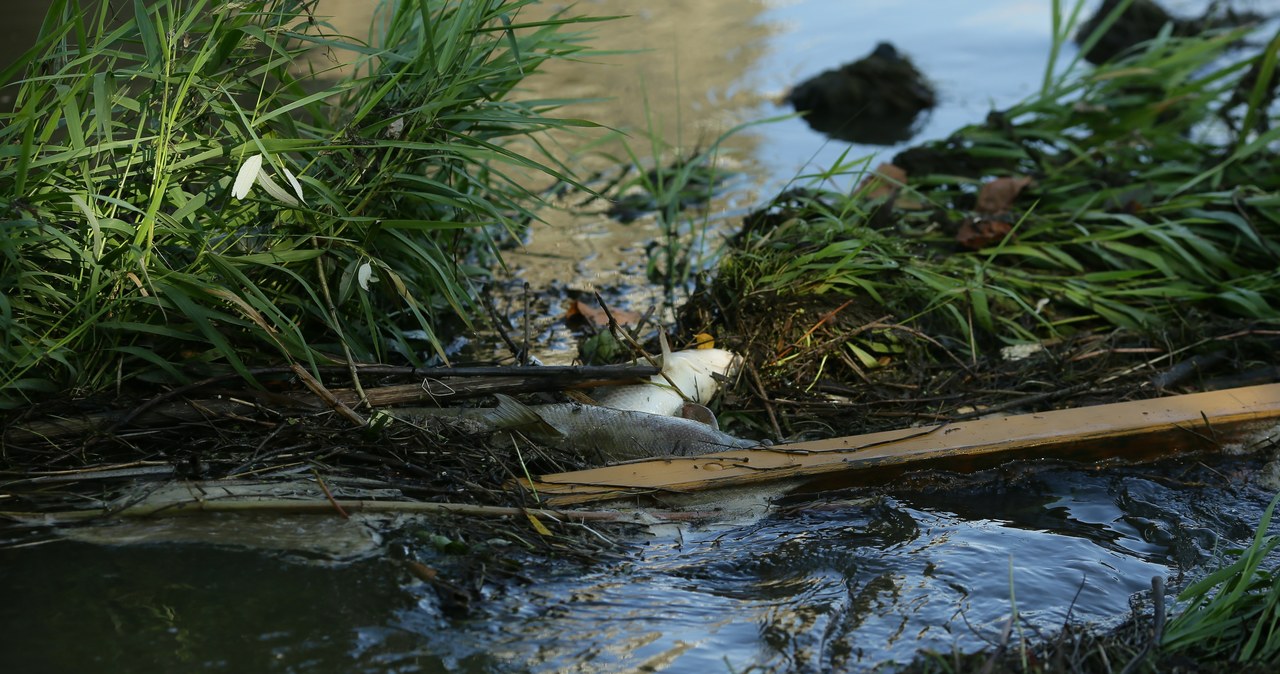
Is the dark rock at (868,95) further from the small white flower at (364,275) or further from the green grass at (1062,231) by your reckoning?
the small white flower at (364,275)

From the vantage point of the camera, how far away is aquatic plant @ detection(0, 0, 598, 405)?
2676 mm

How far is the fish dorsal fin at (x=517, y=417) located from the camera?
2805 millimetres

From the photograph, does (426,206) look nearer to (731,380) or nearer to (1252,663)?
(731,380)

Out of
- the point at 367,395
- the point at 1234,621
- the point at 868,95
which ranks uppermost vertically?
the point at 868,95

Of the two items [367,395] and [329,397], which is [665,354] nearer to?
[367,395]

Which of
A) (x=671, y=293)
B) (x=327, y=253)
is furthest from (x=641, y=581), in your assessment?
(x=671, y=293)

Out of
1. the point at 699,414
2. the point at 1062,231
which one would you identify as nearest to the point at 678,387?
the point at 699,414

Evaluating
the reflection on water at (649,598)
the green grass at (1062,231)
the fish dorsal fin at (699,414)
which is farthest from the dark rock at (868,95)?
the reflection on water at (649,598)

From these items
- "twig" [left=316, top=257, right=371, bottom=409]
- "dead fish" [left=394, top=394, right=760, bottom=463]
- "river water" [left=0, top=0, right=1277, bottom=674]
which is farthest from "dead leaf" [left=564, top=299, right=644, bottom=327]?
"river water" [left=0, top=0, right=1277, bottom=674]

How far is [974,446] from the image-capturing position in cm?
293

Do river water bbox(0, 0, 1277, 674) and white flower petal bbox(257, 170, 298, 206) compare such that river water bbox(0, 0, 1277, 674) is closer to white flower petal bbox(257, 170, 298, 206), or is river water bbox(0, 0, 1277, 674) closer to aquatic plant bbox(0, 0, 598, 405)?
aquatic plant bbox(0, 0, 598, 405)

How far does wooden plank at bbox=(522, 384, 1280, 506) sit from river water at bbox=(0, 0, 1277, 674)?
0.20 feet

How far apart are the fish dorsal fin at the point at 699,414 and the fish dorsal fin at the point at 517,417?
397mm

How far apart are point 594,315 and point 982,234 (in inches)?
58.6
